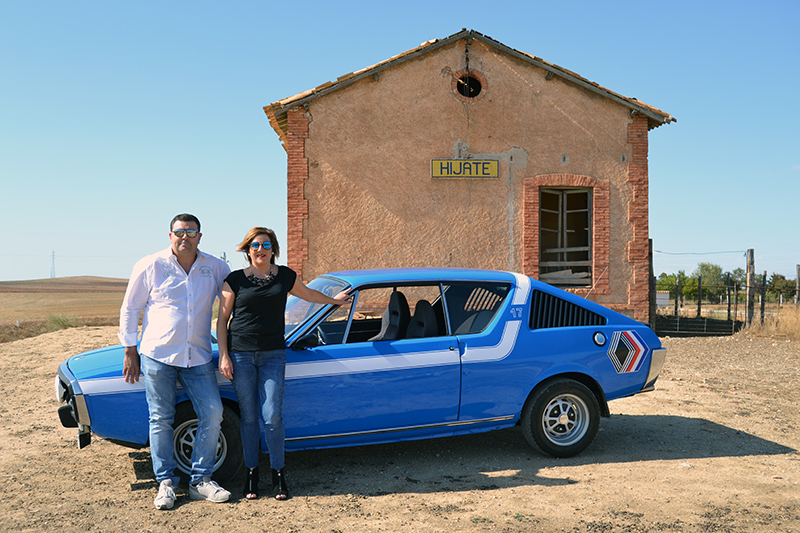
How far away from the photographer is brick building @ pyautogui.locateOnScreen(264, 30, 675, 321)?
43.4 ft

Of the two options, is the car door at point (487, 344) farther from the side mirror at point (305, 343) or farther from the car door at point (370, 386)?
the side mirror at point (305, 343)

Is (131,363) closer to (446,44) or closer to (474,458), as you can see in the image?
(474,458)

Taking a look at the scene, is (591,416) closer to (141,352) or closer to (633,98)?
(141,352)

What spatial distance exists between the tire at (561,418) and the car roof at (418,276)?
1.01 metres

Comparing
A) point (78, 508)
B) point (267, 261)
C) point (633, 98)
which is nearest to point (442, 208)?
point (633, 98)

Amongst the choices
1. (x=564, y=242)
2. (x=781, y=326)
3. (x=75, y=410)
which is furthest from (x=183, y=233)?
(x=781, y=326)

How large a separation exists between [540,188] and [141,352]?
11.1 metres

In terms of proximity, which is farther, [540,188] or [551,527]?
[540,188]

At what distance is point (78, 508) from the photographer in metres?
4.13

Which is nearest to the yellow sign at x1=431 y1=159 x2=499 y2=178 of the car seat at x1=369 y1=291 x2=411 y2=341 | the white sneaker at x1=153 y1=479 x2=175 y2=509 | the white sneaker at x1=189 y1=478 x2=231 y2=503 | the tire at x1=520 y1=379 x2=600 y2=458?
the car seat at x1=369 y1=291 x2=411 y2=341

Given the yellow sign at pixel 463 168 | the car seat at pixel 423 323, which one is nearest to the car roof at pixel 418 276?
the car seat at pixel 423 323

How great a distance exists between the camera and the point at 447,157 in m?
13.4

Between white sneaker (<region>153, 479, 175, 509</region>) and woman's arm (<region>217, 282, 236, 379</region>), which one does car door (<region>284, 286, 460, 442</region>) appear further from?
white sneaker (<region>153, 479, 175, 509</region>)

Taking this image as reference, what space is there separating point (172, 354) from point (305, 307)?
46.6 inches
